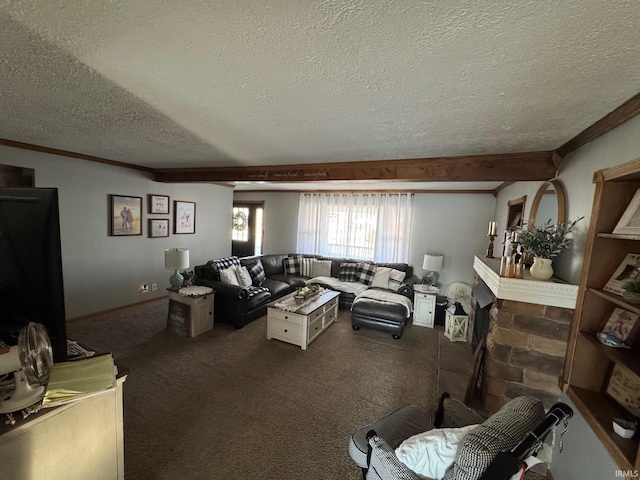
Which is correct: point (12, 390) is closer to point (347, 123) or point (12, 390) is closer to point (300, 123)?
point (300, 123)

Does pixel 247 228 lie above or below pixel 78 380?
above

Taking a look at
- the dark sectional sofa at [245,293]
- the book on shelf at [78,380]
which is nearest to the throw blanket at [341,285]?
the dark sectional sofa at [245,293]

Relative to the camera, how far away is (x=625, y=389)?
4.48ft

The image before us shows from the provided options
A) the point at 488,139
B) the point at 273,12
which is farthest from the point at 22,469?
the point at 488,139

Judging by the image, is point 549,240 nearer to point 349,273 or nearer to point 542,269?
point 542,269

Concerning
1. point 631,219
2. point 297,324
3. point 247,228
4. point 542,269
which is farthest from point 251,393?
point 247,228

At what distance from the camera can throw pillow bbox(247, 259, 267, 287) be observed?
4.65 m

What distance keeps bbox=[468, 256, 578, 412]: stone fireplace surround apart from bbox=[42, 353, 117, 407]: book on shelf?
2441mm

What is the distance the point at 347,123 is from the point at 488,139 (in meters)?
1.14

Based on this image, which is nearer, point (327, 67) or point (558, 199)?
point (327, 67)

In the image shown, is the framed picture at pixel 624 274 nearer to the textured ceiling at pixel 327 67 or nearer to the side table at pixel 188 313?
the textured ceiling at pixel 327 67

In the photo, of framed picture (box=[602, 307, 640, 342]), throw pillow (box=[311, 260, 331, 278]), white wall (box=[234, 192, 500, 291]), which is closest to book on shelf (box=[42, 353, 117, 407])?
framed picture (box=[602, 307, 640, 342])

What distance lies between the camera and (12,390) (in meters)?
0.91

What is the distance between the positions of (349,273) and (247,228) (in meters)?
3.24
